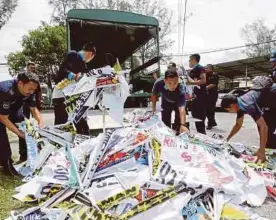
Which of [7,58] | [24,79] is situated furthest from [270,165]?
[7,58]

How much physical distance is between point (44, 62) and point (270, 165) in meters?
23.8

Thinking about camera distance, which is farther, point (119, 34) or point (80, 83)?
point (119, 34)

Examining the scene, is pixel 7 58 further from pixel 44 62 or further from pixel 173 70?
pixel 173 70

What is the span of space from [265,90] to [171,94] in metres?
1.56

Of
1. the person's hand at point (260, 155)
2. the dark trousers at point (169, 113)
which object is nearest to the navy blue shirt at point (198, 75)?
the dark trousers at point (169, 113)

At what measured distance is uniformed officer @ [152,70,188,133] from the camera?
14.9ft

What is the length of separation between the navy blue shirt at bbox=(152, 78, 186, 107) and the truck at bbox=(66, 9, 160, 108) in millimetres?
2939

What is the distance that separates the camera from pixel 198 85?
6.14 m

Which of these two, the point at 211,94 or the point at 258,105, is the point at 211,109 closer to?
the point at 211,94

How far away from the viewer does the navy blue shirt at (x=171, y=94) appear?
190 inches

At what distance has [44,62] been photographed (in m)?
25.5

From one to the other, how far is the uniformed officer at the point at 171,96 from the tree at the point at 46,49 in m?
21.2

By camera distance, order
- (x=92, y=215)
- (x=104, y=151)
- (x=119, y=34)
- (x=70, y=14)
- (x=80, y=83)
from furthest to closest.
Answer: (x=119, y=34) < (x=70, y=14) < (x=80, y=83) < (x=104, y=151) < (x=92, y=215)

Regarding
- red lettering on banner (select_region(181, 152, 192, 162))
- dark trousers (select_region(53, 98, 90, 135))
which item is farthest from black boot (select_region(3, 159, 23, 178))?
red lettering on banner (select_region(181, 152, 192, 162))
